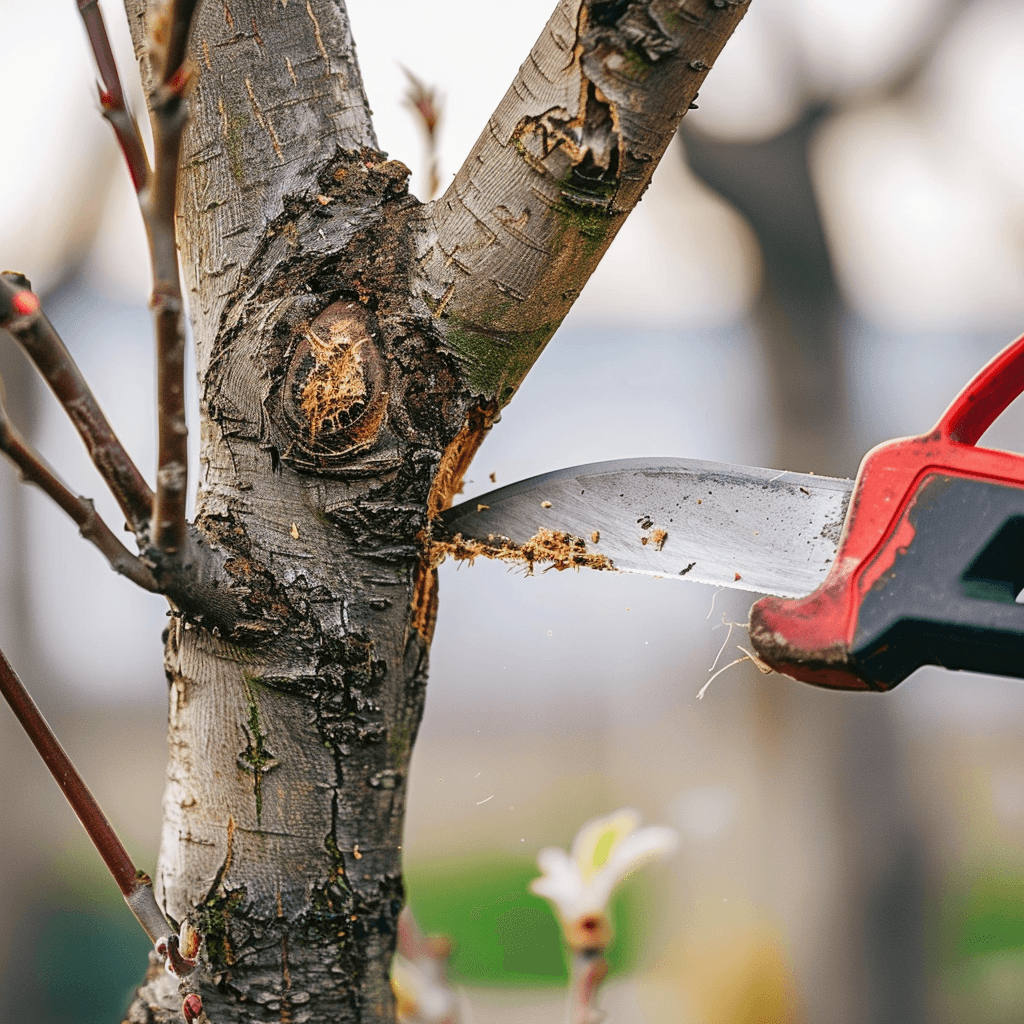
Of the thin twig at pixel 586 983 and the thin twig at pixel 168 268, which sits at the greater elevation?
the thin twig at pixel 168 268

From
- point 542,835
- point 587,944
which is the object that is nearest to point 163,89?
point 587,944

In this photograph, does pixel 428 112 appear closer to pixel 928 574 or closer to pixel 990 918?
pixel 928 574

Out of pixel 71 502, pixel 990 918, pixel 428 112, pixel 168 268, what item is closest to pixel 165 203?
pixel 168 268

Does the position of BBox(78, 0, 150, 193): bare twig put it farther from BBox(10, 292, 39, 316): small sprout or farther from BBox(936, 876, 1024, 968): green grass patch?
BBox(936, 876, 1024, 968): green grass patch

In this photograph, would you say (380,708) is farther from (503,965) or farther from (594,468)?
(503,965)

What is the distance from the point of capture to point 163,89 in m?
0.23

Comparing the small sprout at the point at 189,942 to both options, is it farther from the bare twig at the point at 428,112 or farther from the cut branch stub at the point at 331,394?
the bare twig at the point at 428,112

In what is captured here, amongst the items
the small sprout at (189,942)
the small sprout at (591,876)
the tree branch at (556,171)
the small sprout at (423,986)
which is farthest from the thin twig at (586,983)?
the tree branch at (556,171)

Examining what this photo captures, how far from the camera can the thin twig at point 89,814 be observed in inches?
15.5

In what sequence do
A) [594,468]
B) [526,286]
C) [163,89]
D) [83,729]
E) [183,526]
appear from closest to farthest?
[163,89]
[183,526]
[526,286]
[594,468]
[83,729]

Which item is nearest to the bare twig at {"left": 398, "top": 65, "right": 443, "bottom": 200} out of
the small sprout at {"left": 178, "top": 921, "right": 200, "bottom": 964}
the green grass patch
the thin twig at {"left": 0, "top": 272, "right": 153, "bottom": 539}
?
the thin twig at {"left": 0, "top": 272, "right": 153, "bottom": 539}

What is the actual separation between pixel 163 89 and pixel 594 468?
1.20ft

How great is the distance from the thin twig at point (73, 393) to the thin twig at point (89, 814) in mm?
127

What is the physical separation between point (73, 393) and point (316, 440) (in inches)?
6.2
